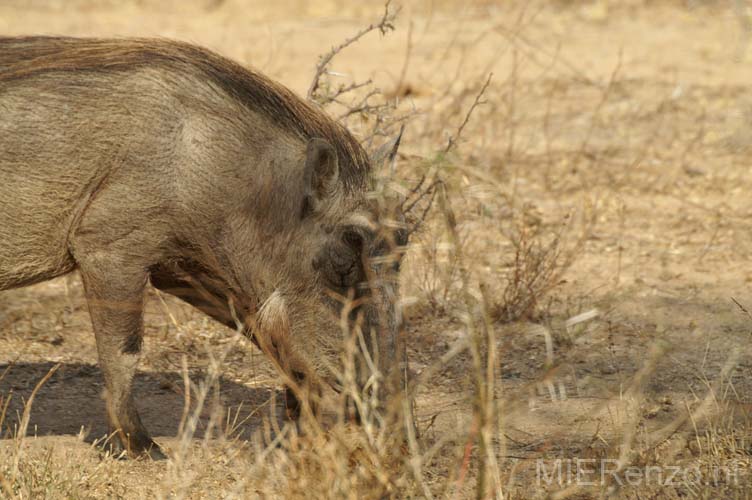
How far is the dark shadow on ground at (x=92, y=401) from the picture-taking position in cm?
379

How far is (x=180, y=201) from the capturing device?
3.34 m

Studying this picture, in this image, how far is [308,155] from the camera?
10.9 ft

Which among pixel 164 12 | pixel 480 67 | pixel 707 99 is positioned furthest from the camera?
pixel 164 12

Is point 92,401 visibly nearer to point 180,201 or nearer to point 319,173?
point 180,201

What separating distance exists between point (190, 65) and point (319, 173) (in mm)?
539

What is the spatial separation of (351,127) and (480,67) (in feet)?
13.3

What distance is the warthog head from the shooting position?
331cm

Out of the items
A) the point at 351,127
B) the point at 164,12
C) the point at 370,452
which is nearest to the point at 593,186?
the point at 351,127

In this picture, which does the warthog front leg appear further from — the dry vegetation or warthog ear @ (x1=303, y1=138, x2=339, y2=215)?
warthog ear @ (x1=303, y1=138, x2=339, y2=215)

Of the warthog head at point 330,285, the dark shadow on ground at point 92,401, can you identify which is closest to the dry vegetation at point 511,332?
the dark shadow on ground at point 92,401

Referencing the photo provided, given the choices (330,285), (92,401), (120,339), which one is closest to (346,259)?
(330,285)

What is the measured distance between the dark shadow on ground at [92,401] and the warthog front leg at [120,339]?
0.82 feet

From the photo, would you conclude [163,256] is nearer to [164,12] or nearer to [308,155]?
[308,155]

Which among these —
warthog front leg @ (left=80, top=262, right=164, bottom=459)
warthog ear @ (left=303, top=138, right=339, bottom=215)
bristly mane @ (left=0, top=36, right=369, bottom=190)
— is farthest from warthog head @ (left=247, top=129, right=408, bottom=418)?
warthog front leg @ (left=80, top=262, right=164, bottom=459)
